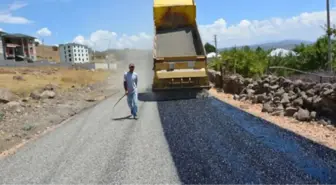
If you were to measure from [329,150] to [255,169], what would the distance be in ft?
5.58

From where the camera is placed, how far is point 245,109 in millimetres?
11727

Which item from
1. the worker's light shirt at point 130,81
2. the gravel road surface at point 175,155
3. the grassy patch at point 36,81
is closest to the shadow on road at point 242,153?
the gravel road surface at point 175,155

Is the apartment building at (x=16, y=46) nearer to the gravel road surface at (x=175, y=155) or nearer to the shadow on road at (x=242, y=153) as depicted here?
the gravel road surface at (x=175, y=155)

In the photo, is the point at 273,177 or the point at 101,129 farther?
the point at 101,129

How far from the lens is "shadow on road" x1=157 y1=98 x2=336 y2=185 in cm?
546

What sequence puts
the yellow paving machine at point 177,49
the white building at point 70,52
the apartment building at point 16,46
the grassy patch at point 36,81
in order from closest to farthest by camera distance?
the yellow paving machine at point 177,49
the grassy patch at point 36,81
the apartment building at point 16,46
the white building at point 70,52

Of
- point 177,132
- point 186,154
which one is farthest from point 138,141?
point 186,154

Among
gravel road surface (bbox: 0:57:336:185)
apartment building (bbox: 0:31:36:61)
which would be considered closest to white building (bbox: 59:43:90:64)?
apartment building (bbox: 0:31:36:61)

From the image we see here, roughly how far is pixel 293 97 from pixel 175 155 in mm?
5584

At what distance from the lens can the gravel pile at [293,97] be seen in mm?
9430

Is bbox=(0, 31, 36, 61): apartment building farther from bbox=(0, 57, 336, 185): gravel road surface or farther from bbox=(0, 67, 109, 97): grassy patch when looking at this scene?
bbox=(0, 57, 336, 185): gravel road surface

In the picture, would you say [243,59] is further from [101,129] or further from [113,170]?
[113,170]

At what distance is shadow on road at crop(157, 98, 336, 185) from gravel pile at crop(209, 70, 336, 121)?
1.10 meters

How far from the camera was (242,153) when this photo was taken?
6617mm
